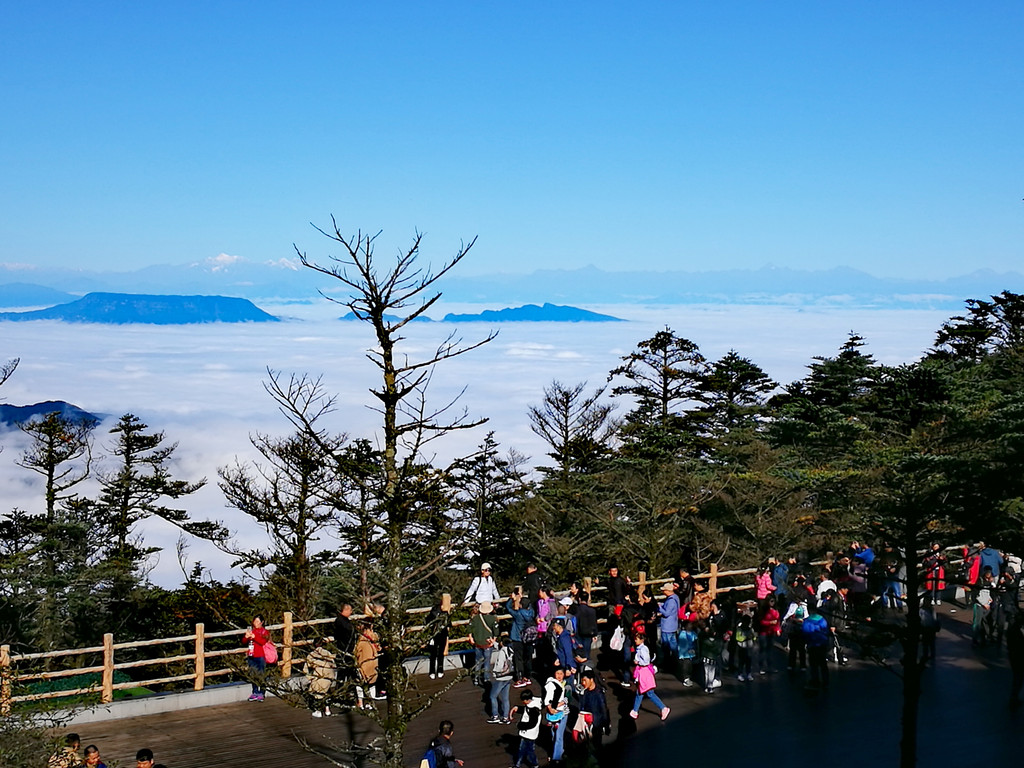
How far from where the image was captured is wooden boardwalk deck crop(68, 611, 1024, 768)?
43.4 ft

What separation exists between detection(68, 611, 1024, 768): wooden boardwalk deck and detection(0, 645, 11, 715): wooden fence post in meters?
1.59

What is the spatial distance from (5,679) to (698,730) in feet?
28.5

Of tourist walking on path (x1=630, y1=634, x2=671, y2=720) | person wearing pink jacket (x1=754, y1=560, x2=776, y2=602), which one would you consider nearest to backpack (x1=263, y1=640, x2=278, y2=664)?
tourist walking on path (x1=630, y1=634, x2=671, y2=720)

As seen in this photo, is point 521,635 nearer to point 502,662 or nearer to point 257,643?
point 502,662

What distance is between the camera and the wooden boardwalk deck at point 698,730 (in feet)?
43.4

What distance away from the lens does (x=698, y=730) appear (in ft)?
46.7

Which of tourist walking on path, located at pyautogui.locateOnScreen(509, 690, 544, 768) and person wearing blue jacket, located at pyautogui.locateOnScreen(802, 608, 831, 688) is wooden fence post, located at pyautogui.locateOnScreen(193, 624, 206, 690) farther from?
person wearing blue jacket, located at pyautogui.locateOnScreen(802, 608, 831, 688)

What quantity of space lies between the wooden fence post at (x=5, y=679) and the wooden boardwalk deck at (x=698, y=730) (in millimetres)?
1589

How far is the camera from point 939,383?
4366 centimetres

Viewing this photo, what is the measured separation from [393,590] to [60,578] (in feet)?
74.4

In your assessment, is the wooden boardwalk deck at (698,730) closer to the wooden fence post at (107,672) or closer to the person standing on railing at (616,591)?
the wooden fence post at (107,672)

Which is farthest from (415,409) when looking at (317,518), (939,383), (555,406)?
(939,383)

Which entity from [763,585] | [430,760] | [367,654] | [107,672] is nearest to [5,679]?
[107,672]

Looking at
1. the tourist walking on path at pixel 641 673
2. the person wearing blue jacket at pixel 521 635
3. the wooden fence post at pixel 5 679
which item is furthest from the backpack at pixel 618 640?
the wooden fence post at pixel 5 679
